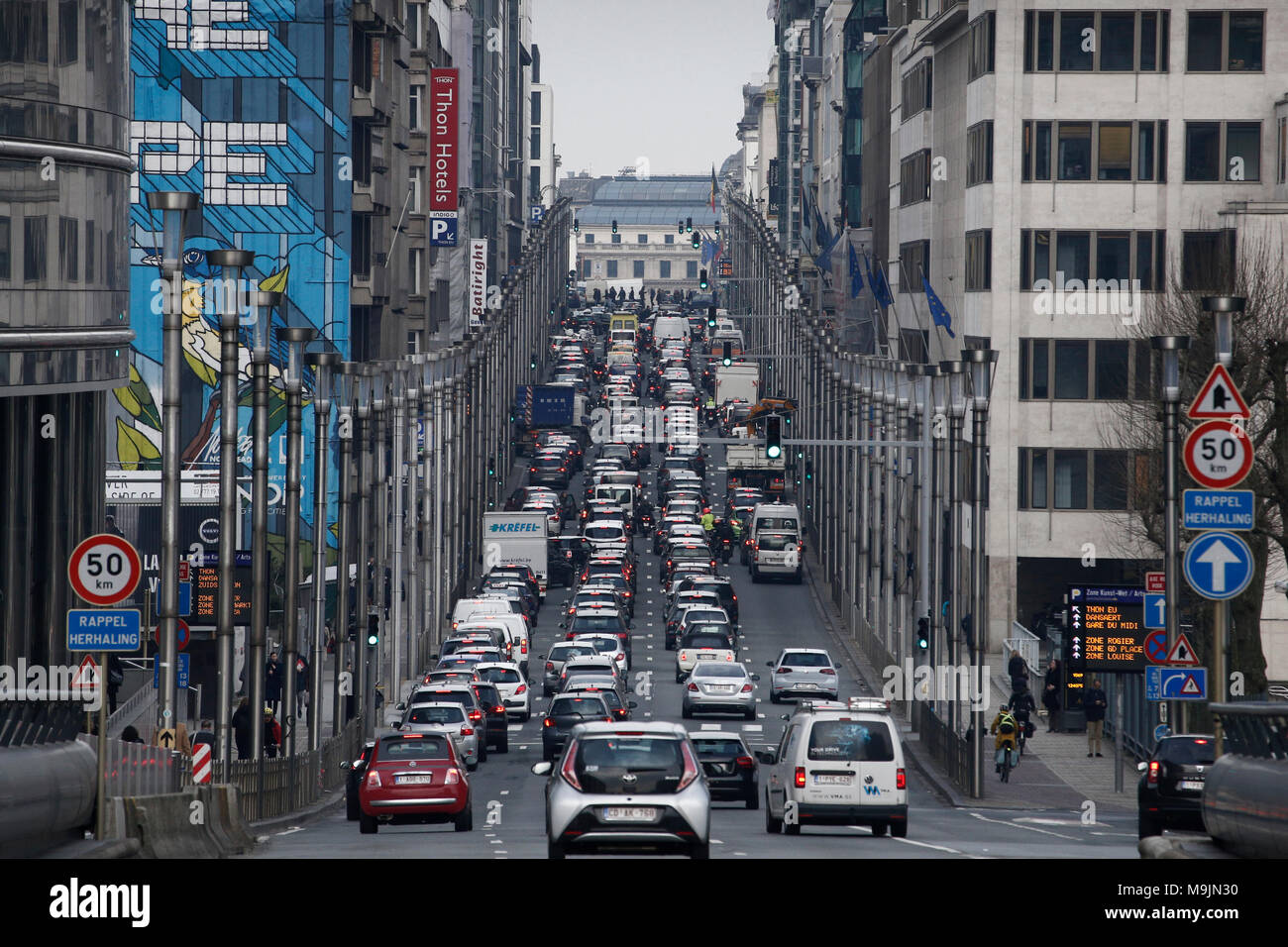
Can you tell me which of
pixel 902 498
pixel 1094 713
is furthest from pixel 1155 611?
pixel 902 498

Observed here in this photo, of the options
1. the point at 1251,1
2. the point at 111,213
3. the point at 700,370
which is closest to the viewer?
the point at 111,213

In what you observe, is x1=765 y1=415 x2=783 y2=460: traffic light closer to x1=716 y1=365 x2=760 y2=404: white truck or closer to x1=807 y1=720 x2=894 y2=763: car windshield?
x1=807 y1=720 x2=894 y2=763: car windshield

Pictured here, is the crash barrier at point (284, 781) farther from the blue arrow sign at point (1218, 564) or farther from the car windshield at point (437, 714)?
the blue arrow sign at point (1218, 564)

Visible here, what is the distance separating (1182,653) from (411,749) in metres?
10.00

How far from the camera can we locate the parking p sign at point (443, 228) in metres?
108

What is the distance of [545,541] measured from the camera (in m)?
81.6

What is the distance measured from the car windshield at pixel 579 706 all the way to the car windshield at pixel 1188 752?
1627 centimetres

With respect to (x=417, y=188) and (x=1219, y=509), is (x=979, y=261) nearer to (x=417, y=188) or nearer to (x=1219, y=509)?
(x=417, y=188)

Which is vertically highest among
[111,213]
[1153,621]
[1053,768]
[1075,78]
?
[1075,78]

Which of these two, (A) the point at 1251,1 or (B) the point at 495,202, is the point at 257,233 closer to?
(A) the point at 1251,1

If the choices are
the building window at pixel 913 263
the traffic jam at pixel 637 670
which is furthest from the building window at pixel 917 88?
the traffic jam at pixel 637 670

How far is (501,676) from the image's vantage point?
52156 mm

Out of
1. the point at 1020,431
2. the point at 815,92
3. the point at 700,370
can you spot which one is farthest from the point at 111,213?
the point at 815,92

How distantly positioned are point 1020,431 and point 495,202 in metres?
123
